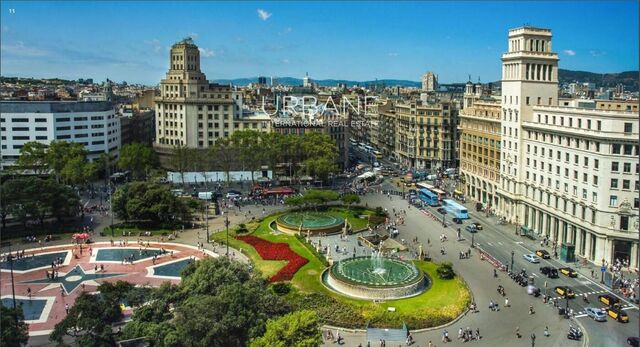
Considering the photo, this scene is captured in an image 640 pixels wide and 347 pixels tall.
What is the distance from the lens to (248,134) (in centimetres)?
11638

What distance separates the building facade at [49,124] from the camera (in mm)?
118938

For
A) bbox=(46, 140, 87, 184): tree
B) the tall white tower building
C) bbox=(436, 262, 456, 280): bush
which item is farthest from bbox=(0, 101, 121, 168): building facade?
bbox=(436, 262, 456, 280): bush

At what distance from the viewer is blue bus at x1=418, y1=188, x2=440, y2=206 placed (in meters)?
100

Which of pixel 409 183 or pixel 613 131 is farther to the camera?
pixel 409 183

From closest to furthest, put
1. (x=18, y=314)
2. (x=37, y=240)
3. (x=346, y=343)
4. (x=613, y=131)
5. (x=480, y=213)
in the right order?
(x=18, y=314) → (x=346, y=343) → (x=613, y=131) → (x=37, y=240) → (x=480, y=213)

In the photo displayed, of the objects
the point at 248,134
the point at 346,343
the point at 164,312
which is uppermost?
the point at 248,134

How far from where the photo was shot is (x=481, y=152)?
3922 inches

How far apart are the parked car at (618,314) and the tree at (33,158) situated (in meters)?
93.1

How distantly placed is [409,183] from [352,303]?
6952 centimetres

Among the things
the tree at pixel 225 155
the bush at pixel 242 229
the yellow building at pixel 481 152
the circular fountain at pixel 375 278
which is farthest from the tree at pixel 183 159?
the circular fountain at pixel 375 278

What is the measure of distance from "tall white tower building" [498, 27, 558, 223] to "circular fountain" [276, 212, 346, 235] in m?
25.8

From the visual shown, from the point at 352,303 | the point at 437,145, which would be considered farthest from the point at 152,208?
the point at 437,145

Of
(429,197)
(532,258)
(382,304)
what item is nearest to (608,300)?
(532,258)

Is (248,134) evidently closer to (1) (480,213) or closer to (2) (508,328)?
(1) (480,213)
